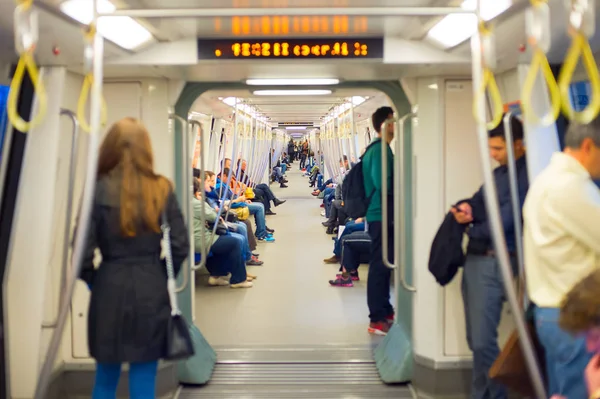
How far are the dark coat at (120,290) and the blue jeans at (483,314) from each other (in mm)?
1493

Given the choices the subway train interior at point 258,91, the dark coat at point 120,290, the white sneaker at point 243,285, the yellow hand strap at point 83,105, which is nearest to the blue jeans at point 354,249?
the white sneaker at point 243,285

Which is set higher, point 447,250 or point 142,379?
point 447,250

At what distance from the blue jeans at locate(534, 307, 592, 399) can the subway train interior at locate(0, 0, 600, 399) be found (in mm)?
353

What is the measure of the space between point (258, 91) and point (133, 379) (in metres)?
2.47

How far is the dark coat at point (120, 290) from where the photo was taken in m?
2.33

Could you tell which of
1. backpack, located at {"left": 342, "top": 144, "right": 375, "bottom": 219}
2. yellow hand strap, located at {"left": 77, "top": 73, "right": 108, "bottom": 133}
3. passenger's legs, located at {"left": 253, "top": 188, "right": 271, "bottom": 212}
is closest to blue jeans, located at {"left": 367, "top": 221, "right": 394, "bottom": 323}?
backpack, located at {"left": 342, "top": 144, "right": 375, "bottom": 219}

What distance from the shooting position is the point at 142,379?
2.48 metres

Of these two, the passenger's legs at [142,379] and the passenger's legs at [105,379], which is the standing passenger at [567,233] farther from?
the passenger's legs at [105,379]

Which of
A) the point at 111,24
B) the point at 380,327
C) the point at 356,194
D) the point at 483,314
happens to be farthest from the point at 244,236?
the point at 111,24

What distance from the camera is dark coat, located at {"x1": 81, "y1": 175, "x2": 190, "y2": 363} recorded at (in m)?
2.33

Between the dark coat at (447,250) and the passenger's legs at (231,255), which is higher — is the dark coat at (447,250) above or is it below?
above

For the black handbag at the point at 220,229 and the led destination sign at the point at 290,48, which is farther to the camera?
the black handbag at the point at 220,229

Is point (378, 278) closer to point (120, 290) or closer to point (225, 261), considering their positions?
point (225, 261)

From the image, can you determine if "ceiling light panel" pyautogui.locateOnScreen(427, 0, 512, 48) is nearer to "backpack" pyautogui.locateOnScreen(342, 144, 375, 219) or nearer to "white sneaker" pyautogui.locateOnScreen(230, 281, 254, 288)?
"backpack" pyautogui.locateOnScreen(342, 144, 375, 219)
